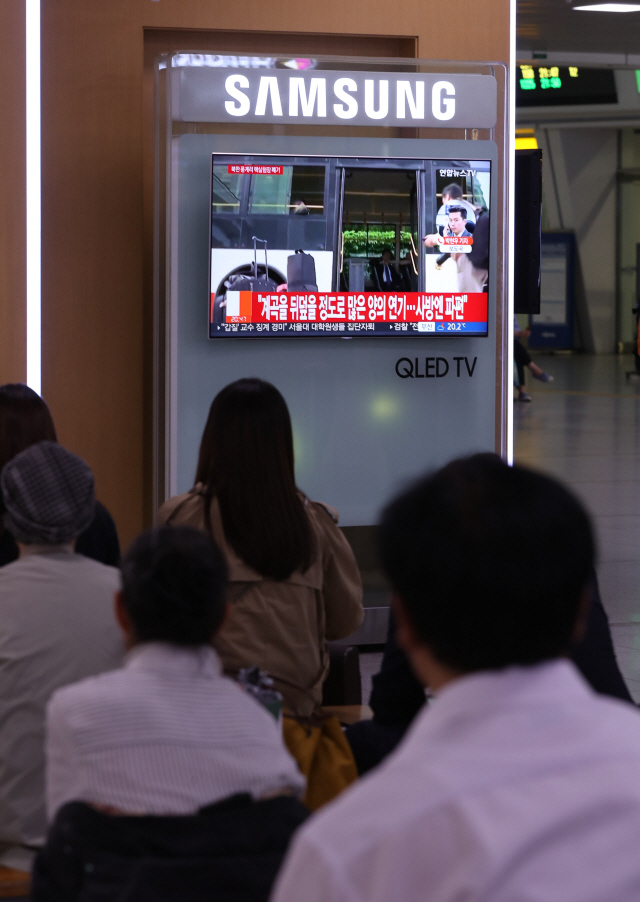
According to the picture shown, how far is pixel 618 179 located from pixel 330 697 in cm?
2671

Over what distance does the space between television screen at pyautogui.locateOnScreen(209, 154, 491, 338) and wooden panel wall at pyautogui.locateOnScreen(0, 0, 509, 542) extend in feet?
2.08

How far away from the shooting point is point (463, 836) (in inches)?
32.4

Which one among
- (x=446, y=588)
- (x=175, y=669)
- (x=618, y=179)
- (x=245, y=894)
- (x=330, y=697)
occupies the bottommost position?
(x=330, y=697)

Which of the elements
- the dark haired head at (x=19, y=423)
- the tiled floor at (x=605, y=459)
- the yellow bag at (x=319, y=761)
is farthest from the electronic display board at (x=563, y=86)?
the yellow bag at (x=319, y=761)

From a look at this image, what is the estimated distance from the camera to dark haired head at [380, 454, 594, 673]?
0.92m

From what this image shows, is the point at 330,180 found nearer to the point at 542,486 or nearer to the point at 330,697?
the point at 330,697

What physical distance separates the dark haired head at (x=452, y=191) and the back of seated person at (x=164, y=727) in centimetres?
363

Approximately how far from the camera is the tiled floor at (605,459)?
5.84 meters

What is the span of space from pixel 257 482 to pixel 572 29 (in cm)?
1210

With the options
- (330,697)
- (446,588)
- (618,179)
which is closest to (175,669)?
(446,588)

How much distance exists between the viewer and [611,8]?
12.1m

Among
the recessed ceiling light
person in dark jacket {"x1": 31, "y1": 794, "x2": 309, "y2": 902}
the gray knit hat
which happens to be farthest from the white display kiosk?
the recessed ceiling light

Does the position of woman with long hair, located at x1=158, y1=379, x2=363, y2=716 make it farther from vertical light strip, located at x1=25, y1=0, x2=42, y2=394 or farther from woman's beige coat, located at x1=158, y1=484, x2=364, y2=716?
vertical light strip, located at x1=25, y1=0, x2=42, y2=394

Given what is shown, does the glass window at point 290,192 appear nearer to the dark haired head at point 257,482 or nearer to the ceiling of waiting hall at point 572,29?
the dark haired head at point 257,482
